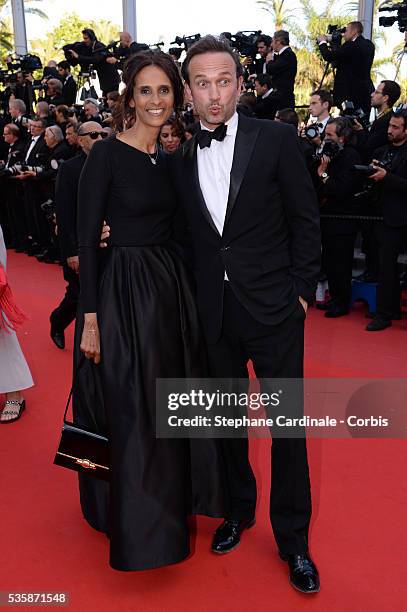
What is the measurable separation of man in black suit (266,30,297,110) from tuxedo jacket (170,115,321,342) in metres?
5.61

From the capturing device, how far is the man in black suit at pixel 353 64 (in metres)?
7.00

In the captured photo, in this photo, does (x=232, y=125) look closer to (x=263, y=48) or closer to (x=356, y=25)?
(x=356, y=25)

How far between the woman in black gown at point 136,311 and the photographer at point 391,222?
324 cm

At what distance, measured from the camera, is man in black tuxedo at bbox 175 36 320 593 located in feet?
6.52

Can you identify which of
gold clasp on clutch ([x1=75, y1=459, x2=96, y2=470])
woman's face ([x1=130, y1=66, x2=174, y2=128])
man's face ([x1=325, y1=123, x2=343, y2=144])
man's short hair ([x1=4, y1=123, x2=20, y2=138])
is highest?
woman's face ([x1=130, y1=66, x2=174, y2=128])

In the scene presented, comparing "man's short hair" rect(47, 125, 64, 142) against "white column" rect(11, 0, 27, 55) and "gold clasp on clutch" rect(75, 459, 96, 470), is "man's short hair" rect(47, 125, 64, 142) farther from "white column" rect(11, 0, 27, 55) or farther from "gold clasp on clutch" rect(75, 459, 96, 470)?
"white column" rect(11, 0, 27, 55)

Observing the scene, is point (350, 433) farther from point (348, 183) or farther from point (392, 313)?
point (348, 183)

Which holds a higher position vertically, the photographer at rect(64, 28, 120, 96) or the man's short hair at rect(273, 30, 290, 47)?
the man's short hair at rect(273, 30, 290, 47)

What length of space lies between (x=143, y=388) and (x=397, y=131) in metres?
3.90

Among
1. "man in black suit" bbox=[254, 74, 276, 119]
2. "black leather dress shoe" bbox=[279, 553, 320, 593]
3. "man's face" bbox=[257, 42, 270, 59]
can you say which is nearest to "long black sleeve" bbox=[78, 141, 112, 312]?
"black leather dress shoe" bbox=[279, 553, 320, 593]

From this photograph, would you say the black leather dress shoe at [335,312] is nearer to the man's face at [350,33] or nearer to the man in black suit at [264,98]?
the man in black suit at [264,98]

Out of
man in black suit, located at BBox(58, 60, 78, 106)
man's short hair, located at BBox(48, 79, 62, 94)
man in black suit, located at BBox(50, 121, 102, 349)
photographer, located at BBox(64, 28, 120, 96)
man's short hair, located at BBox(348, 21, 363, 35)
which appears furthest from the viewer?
man in black suit, located at BBox(58, 60, 78, 106)

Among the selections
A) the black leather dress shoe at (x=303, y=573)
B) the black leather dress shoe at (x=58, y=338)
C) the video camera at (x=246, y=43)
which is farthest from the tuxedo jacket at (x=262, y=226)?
the video camera at (x=246, y=43)

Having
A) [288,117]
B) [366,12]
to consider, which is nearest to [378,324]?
[288,117]
